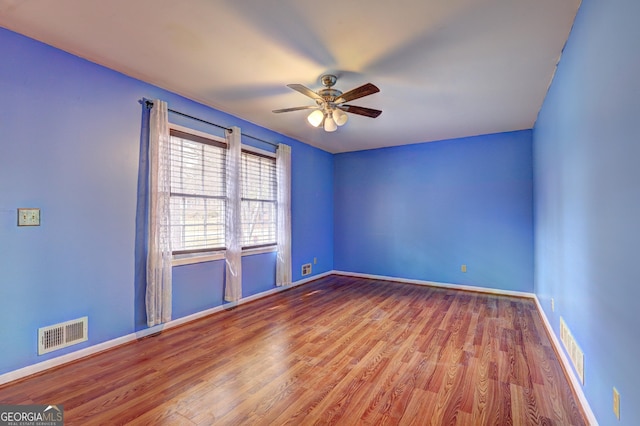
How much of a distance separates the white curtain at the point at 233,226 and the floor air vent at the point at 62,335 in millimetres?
1501

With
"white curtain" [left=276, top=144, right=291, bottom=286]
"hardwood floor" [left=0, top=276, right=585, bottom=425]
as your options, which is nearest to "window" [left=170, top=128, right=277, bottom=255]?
"white curtain" [left=276, top=144, right=291, bottom=286]

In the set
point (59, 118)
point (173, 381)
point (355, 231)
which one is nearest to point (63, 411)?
point (173, 381)

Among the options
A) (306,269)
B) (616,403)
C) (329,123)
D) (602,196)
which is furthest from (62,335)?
(602,196)

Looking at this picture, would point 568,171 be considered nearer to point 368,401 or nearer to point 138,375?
point 368,401

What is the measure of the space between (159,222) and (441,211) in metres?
4.39

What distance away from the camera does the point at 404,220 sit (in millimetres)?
5461

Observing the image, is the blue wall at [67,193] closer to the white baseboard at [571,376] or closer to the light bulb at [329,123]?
the light bulb at [329,123]

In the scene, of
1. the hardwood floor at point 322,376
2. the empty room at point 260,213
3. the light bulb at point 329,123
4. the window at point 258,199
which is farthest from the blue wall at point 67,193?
the light bulb at point 329,123

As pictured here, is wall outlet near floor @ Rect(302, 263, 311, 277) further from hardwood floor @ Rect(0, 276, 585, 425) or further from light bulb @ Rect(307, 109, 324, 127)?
light bulb @ Rect(307, 109, 324, 127)

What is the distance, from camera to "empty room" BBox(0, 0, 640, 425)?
1752 mm

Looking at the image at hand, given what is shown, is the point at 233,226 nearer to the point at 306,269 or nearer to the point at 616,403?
the point at 306,269

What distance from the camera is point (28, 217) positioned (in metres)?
2.23

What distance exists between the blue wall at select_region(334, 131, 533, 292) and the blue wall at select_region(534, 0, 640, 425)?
7.08ft

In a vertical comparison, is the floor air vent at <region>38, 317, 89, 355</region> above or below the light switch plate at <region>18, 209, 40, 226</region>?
below
